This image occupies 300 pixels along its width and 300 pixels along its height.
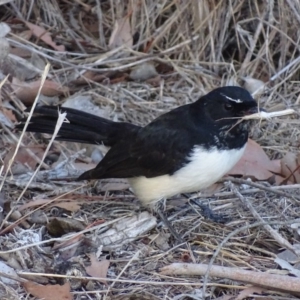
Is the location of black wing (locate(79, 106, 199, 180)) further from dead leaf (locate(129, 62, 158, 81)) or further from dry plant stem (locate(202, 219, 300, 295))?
dead leaf (locate(129, 62, 158, 81))

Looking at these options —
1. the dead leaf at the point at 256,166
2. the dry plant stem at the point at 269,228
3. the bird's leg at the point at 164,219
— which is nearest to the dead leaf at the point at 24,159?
the bird's leg at the point at 164,219

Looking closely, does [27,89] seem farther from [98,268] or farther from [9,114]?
[98,268]

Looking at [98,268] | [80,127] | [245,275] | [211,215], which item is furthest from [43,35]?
[245,275]

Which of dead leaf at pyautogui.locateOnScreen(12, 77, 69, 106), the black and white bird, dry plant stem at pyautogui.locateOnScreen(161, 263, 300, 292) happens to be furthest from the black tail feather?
dry plant stem at pyautogui.locateOnScreen(161, 263, 300, 292)

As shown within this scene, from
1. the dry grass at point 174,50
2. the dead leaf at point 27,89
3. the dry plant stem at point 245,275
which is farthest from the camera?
the dry grass at point 174,50

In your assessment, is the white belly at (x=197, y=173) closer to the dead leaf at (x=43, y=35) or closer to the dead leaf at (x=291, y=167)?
the dead leaf at (x=291, y=167)

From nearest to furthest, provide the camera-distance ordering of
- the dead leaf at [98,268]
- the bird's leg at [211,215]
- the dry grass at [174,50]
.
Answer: the dead leaf at [98,268] < the bird's leg at [211,215] < the dry grass at [174,50]
